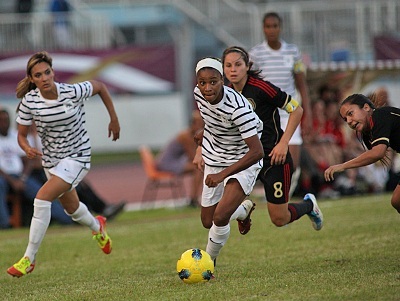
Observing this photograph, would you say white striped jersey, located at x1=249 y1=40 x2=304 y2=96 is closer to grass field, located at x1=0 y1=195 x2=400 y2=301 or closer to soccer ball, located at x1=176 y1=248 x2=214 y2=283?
grass field, located at x1=0 y1=195 x2=400 y2=301

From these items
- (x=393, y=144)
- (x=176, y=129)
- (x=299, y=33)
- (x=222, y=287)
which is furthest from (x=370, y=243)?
(x=176, y=129)

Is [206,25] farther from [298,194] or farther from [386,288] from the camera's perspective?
[386,288]

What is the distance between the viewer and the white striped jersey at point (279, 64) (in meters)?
11.5

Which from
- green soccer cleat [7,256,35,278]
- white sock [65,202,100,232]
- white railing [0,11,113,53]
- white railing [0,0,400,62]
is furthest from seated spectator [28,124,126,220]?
white railing [0,11,113,53]

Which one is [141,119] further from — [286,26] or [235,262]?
[235,262]

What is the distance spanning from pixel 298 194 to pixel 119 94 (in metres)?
10.6

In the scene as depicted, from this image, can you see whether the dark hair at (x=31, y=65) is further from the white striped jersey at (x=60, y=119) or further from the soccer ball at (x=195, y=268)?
the soccer ball at (x=195, y=268)

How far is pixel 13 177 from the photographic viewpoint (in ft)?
49.0

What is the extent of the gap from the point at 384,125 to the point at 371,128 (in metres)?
0.13

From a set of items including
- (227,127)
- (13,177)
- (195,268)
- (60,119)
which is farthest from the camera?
(13,177)

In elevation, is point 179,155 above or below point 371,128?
below

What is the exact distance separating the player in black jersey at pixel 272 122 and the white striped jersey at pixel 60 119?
1650 mm

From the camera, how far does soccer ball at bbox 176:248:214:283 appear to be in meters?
7.70

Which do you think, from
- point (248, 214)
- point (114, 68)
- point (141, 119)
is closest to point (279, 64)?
point (248, 214)
